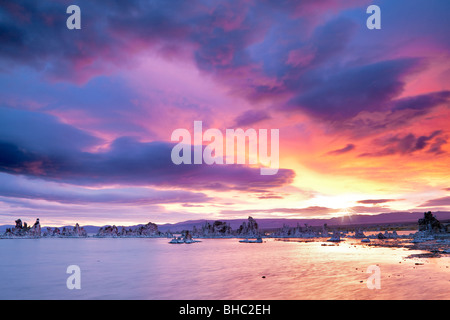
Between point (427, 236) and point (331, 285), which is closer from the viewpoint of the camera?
point (331, 285)

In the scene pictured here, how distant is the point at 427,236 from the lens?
373 feet

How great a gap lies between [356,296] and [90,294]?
26534 mm

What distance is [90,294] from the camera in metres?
30.0
